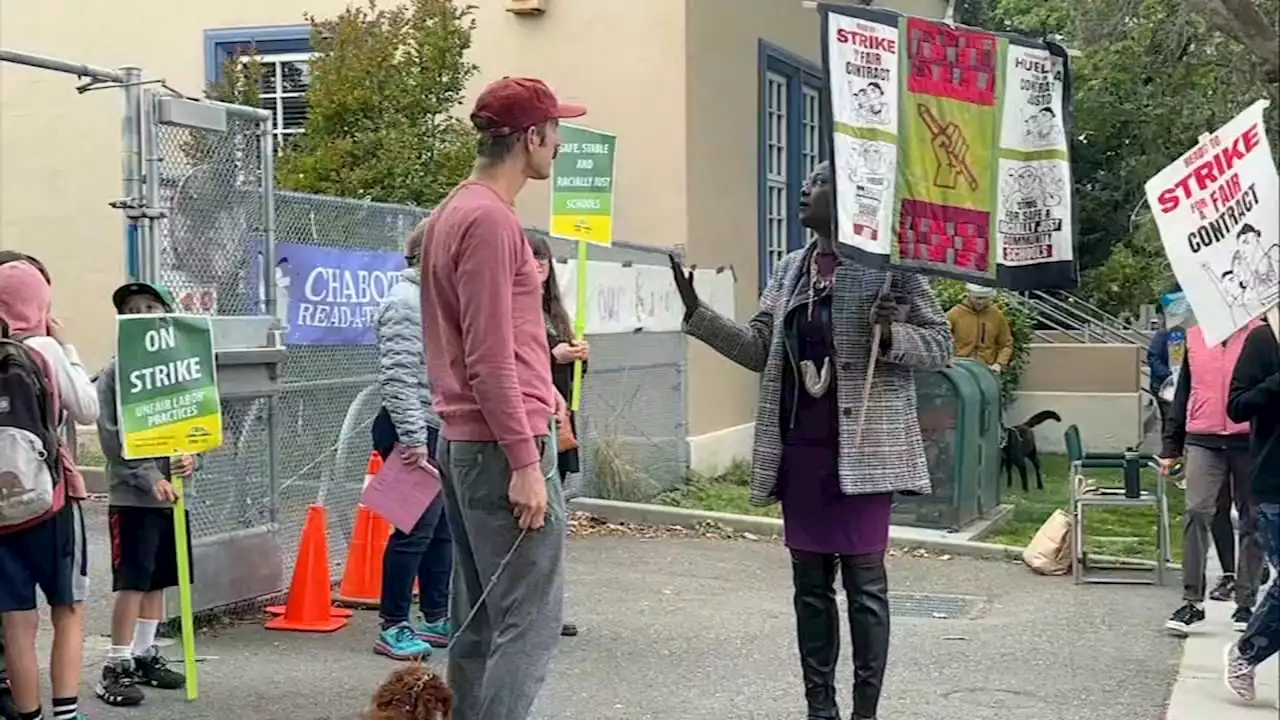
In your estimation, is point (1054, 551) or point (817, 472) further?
point (1054, 551)

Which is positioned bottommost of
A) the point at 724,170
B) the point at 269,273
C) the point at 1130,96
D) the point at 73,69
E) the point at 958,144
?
the point at 269,273

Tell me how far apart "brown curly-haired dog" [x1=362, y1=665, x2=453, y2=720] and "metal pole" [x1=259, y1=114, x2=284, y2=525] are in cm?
383

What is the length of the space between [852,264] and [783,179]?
1083cm

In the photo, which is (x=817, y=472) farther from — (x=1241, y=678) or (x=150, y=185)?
(x=150, y=185)

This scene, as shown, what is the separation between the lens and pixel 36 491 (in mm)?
4977

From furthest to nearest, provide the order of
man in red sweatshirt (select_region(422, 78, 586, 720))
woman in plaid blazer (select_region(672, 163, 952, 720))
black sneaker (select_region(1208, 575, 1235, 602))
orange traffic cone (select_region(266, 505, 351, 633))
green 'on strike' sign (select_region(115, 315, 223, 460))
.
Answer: black sneaker (select_region(1208, 575, 1235, 602))
orange traffic cone (select_region(266, 505, 351, 633))
green 'on strike' sign (select_region(115, 315, 223, 460))
woman in plaid blazer (select_region(672, 163, 952, 720))
man in red sweatshirt (select_region(422, 78, 586, 720))

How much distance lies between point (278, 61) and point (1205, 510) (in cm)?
986

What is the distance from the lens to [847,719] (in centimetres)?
591

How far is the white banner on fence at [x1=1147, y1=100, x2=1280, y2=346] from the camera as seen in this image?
379 cm

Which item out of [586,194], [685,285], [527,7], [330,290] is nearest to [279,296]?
[330,290]

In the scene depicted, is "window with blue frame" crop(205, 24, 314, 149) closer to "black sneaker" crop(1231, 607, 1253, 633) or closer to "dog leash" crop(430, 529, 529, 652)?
"black sneaker" crop(1231, 607, 1253, 633)

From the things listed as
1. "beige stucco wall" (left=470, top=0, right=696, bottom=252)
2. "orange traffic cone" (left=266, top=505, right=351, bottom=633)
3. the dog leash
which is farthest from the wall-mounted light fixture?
the dog leash

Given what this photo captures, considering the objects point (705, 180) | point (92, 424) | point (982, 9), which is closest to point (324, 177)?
point (705, 180)

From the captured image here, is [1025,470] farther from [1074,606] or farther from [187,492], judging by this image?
[187,492]
